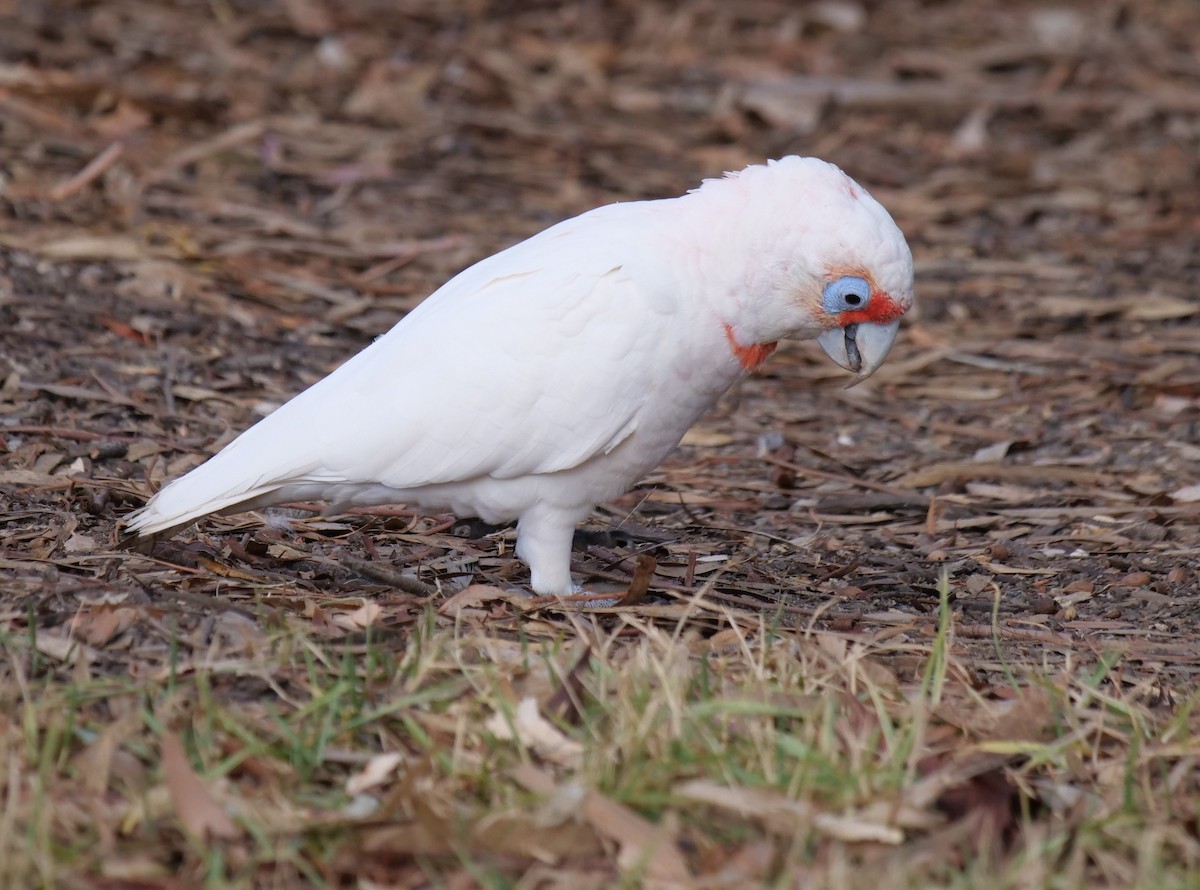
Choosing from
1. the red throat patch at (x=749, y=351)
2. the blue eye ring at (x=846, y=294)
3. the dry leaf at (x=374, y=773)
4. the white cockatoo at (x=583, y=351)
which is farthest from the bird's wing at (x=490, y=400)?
the dry leaf at (x=374, y=773)

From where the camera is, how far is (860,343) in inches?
141

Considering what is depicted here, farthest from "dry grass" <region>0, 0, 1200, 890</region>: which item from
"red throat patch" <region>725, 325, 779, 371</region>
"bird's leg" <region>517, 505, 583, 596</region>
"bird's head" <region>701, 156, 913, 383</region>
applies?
"bird's head" <region>701, 156, 913, 383</region>

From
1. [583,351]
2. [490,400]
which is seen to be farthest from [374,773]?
[583,351]

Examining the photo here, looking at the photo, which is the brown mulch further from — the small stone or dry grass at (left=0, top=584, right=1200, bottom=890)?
dry grass at (left=0, top=584, right=1200, bottom=890)

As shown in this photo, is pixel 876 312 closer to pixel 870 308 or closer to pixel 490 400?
pixel 870 308

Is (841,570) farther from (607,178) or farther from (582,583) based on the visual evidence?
(607,178)

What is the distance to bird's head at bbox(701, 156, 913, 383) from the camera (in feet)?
11.0

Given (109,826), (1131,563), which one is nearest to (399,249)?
(1131,563)

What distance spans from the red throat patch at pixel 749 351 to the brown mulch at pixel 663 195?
58 centimetres

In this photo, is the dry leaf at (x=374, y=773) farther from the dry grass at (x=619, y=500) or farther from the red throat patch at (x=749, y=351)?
the red throat patch at (x=749, y=351)

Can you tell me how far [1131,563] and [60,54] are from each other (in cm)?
556

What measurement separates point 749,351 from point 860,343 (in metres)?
0.27

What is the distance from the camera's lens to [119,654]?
2.92 m

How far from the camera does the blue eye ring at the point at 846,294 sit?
3.40 m
